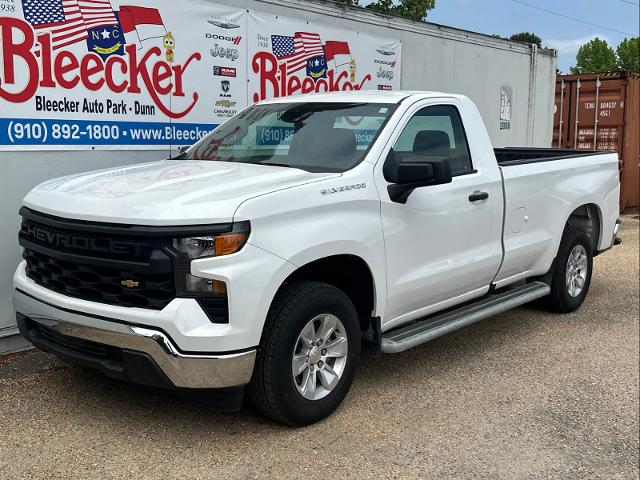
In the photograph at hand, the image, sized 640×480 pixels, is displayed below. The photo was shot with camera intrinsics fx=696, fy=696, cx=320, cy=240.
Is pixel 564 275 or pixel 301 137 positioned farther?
pixel 564 275

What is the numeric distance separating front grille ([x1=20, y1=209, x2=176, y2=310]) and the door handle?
2374mm

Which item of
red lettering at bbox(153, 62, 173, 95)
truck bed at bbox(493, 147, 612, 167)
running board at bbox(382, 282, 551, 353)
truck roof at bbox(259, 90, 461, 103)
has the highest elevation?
red lettering at bbox(153, 62, 173, 95)

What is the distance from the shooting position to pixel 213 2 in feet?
21.0

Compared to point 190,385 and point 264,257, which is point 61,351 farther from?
point 264,257

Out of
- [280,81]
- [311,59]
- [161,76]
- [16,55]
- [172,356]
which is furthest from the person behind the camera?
[311,59]

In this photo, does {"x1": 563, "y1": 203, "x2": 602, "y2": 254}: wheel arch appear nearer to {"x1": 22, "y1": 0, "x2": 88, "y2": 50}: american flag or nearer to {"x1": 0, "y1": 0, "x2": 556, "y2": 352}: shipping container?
{"x1": 0, "y1": 0, "x2": 556, "y2": 352}: shipping container

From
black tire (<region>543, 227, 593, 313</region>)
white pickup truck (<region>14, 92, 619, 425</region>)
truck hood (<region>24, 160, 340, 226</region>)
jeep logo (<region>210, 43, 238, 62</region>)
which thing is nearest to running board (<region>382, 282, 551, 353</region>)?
white pickup truck (<region>14, 92, 619, 425</region>)

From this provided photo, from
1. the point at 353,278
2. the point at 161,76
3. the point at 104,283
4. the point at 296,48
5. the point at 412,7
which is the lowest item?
the point at 353,278

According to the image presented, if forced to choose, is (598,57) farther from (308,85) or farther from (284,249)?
(284,249)

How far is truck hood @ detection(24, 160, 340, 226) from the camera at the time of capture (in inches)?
135

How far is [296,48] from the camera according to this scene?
7.26 metres

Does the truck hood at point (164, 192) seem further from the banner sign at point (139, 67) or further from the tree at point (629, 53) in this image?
the tree at point (629, 53)

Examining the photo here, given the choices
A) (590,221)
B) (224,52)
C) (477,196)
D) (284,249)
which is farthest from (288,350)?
(590,221)

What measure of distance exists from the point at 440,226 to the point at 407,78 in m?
4.62
